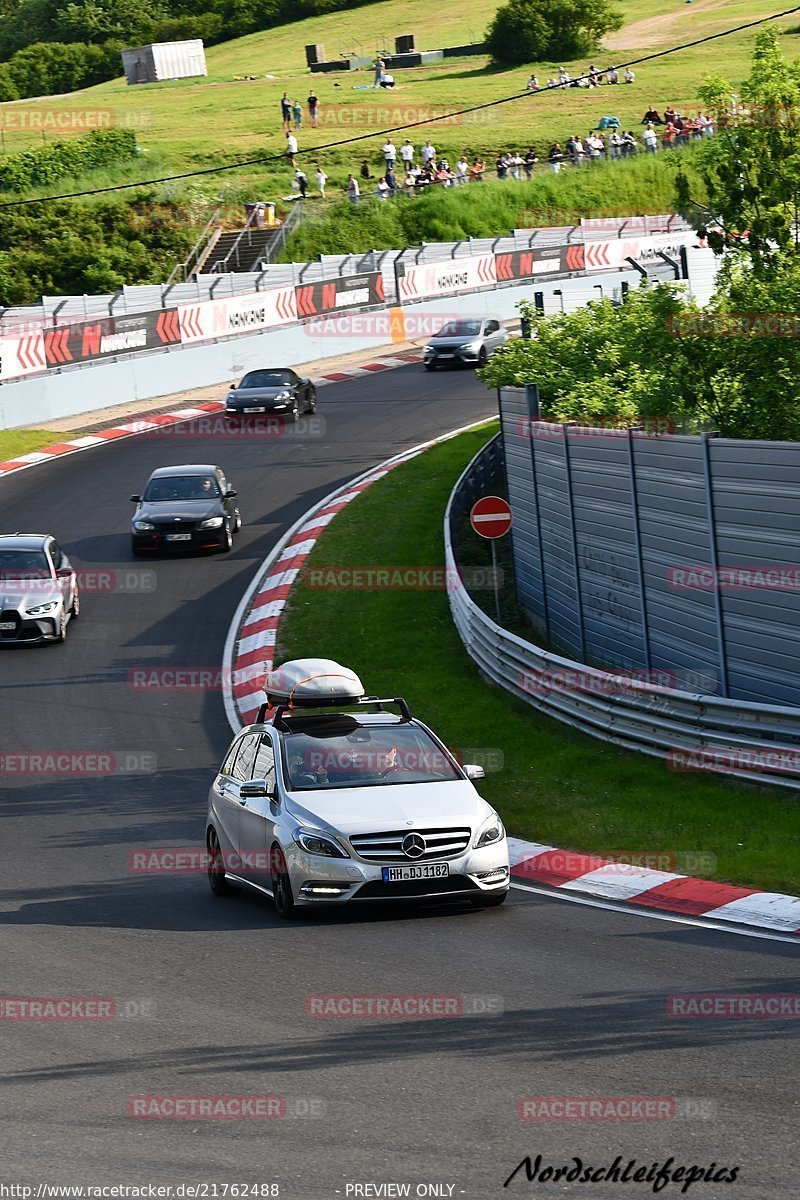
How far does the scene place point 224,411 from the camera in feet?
135

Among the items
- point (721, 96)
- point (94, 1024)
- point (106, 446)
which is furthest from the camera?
point (106, 446)

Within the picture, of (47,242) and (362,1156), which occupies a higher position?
(47,242)

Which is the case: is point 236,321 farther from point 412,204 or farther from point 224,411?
point 412,204

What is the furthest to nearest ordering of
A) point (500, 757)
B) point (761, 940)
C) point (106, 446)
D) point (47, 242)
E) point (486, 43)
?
point (486, 43), point (47, 242), point (106, 446), point (500, 757), point (761, 940)

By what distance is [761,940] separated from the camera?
11094 mm

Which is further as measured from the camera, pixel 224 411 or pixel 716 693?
pixel 224 411

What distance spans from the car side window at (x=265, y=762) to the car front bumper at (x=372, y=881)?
99 cm

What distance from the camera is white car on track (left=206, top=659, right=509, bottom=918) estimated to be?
12.0m

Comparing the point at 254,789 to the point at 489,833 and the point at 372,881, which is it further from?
the point at 489,833

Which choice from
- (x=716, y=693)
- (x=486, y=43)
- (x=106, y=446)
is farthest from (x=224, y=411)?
(x=486, y=43)

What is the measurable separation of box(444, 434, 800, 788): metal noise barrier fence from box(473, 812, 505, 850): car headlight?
3.26m

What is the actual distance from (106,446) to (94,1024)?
3001 cm

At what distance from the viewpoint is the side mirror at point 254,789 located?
41.6 feet

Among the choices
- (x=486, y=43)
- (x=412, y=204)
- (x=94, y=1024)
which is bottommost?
(x=94, y=1024)
